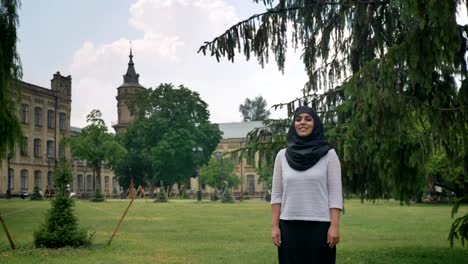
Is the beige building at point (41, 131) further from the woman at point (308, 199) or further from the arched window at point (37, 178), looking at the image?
the woman at point (308, 199)

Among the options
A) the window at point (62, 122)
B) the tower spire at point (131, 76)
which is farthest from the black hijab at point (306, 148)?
Result: the tower spire at point (131, 76)

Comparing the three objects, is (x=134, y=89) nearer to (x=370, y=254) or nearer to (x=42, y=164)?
(x=42, y=164)

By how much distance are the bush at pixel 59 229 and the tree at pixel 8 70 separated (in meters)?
6.19

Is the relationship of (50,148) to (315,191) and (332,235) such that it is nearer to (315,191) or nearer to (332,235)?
(315,191)

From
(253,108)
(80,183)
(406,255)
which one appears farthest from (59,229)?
(253,108)

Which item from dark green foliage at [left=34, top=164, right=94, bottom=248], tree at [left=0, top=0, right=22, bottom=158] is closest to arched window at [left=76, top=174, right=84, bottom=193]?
tree at [left=0, top=0, right=22, bottom=158]

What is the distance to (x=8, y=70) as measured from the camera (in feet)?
53.6

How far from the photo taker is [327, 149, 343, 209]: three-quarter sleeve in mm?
3875

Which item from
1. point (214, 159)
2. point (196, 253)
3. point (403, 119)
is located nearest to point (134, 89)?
point (214, 159)

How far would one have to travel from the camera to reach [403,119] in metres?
5.83

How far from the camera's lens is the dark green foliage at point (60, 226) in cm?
1093

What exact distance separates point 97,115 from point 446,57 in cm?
4098

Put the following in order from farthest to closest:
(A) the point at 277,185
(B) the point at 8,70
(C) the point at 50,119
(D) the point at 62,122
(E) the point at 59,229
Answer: (D) the point at 62,122
(C) the point at 50,119
(B) the point at 8,70
(E) the point at 59,229
(A) the point at 277,185

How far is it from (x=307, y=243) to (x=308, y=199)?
30cm
